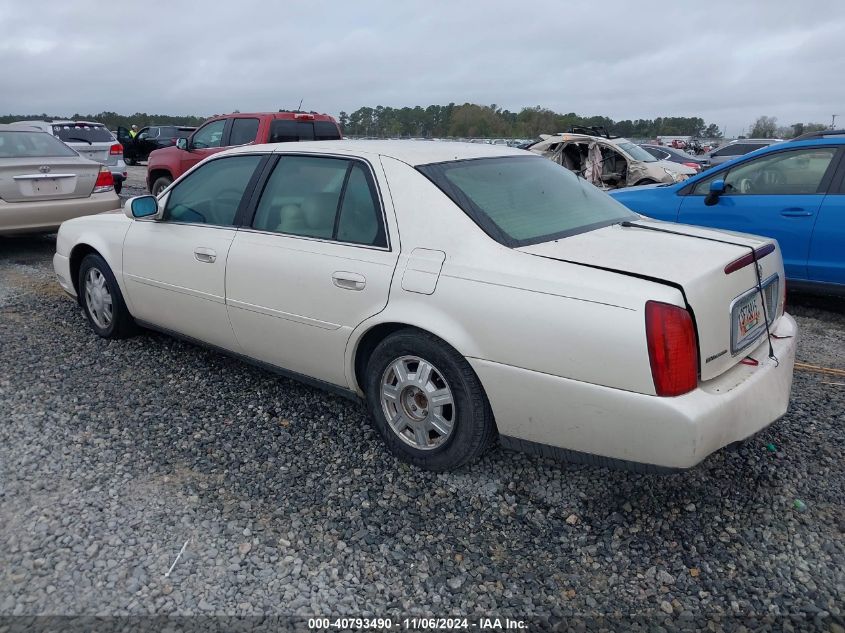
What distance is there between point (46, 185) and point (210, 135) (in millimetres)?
4399

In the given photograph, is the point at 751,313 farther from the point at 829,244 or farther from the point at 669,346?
the point at 829,244

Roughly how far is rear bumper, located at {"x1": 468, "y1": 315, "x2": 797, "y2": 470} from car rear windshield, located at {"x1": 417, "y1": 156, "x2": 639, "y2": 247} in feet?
2.15

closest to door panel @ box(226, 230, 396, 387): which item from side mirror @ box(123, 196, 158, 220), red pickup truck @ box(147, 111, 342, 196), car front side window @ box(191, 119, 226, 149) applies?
side mirror @ box(123, 196, 158, 220)

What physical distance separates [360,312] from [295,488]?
852mm

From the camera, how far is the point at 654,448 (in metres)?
2.46

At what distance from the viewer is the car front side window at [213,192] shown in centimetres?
391

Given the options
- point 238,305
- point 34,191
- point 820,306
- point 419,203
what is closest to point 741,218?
point 820,306

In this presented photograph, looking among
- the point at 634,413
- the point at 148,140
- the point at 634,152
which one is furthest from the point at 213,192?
the point at 148,140

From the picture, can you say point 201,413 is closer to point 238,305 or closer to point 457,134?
point 238,305

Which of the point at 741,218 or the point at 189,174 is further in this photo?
Result: the point at 741,218

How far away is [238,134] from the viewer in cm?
1093

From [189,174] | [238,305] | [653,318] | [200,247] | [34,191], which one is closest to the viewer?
[653,318]

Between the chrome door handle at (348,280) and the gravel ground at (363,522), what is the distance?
2.76 ft

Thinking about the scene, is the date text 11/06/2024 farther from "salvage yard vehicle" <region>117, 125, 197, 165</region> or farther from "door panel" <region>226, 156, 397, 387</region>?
"salvage yard vehicle" <region>117, 125, 197, 165</region>
